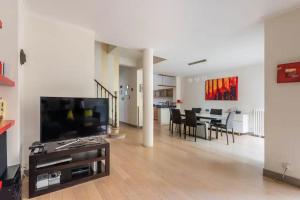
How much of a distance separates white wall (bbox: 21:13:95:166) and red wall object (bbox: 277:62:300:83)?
10.3ft

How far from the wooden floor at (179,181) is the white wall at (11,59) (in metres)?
0.65

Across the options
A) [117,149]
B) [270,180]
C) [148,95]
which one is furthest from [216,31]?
[117,149]

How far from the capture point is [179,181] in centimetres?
241

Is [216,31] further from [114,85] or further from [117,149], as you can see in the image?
[114,85]

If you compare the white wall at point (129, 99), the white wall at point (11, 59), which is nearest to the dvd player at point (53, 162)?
the white wall at point (11, 59)

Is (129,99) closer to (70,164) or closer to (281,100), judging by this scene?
(70,164)

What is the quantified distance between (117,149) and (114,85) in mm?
2894

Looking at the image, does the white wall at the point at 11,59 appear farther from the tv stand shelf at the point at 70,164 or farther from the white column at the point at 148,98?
the white column at the point at 148,98

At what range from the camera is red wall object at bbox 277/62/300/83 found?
2.26m

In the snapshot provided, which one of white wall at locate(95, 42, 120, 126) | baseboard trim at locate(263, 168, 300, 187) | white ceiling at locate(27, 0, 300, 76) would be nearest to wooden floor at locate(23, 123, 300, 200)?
baseboard trim at locate(263, 168, 300, 187)

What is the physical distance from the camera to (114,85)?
20.3 feet

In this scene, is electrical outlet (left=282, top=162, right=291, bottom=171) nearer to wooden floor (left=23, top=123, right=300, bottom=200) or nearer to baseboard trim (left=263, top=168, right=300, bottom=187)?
baseboard trim (left=263, top=168, right=300, bottom=187)

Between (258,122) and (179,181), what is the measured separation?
4353mm

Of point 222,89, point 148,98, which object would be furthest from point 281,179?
point 222,89
